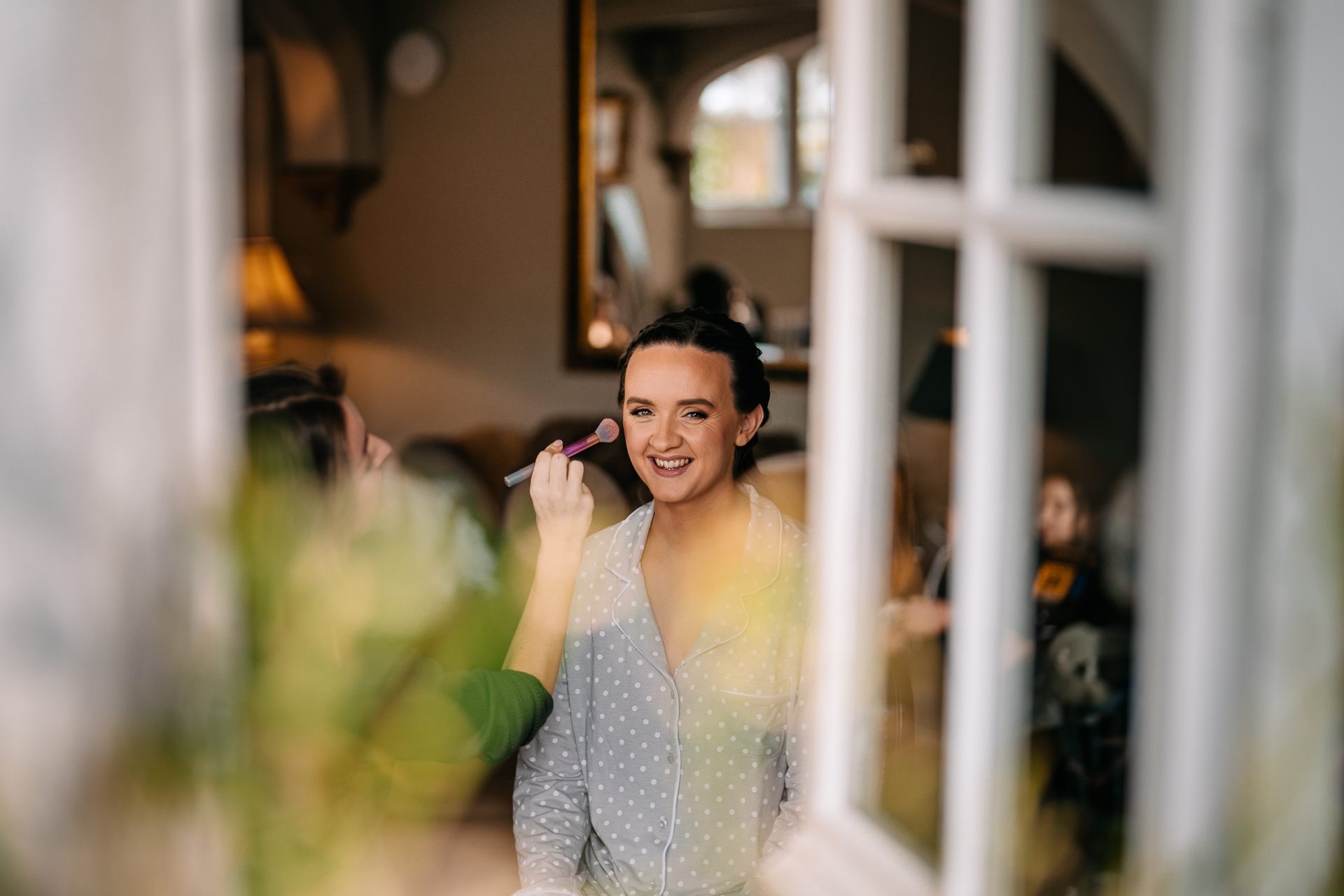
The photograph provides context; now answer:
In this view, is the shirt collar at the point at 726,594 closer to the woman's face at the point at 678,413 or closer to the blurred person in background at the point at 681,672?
the blurred person in background at the point at 681,672

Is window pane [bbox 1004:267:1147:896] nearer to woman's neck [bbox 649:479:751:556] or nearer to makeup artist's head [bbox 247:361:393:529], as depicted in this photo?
woman's neck [bbox 649:479:751:556]

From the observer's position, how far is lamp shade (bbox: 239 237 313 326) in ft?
13.0

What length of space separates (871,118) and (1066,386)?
1.05 feet

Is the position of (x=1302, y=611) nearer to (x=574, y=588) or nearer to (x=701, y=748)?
(x=701, y=748)

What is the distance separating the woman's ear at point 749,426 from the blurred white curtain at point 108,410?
0.79m

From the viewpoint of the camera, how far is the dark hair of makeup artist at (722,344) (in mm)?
1608

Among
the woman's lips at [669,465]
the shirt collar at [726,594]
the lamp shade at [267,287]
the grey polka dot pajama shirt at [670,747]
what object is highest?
the lamp shade at [267,287]

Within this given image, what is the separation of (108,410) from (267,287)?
3166mm

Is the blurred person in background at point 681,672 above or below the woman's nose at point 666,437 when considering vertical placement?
below

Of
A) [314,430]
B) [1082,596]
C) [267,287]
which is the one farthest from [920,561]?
[267,287]

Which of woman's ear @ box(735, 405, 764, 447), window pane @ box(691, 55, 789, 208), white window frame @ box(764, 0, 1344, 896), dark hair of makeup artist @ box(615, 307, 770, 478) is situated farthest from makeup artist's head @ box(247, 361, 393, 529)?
window pane @ box(691, 55, 789, 208)

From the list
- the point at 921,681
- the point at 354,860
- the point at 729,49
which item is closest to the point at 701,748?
the point at 354,860

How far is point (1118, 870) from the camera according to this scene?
2.54ft

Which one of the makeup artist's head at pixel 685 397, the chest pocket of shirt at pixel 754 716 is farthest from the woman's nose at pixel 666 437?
the chest pocket of shirt at pixel 754 716
